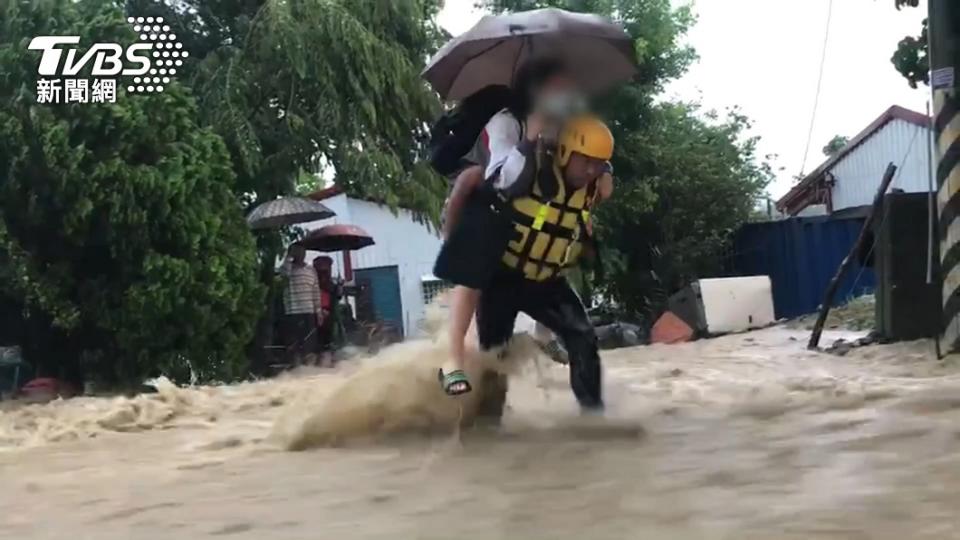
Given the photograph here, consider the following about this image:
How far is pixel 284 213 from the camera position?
1228 cm

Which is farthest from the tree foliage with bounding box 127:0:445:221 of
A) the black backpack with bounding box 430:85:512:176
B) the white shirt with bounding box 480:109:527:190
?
the white shirt with bounding box 480:109:527:190

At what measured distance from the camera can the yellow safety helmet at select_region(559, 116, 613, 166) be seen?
4.10 m

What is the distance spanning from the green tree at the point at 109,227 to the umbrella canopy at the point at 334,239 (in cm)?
295

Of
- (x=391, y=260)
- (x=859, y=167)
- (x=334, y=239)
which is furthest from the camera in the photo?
(x=859, y=167)

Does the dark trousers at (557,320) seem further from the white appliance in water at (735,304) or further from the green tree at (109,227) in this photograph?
the white appliance in water at (735,304)

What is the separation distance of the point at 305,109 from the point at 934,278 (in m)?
7.13

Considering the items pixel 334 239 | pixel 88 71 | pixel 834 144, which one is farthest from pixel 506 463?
pixel 834 144

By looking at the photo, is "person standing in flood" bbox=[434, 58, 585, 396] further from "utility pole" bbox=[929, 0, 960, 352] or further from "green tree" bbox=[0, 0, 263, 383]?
"green tree" bbox=[0, 0, 263, 383]

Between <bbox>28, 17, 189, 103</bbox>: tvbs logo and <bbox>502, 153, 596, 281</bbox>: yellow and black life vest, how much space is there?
22.8ft

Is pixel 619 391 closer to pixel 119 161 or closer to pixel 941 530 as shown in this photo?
pixel 941 530

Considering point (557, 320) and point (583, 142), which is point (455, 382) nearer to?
point (557, 320)

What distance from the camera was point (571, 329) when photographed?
4.47 metres

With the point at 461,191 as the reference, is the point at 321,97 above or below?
above

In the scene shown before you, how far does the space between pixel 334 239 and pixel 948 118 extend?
7872 millimetres
